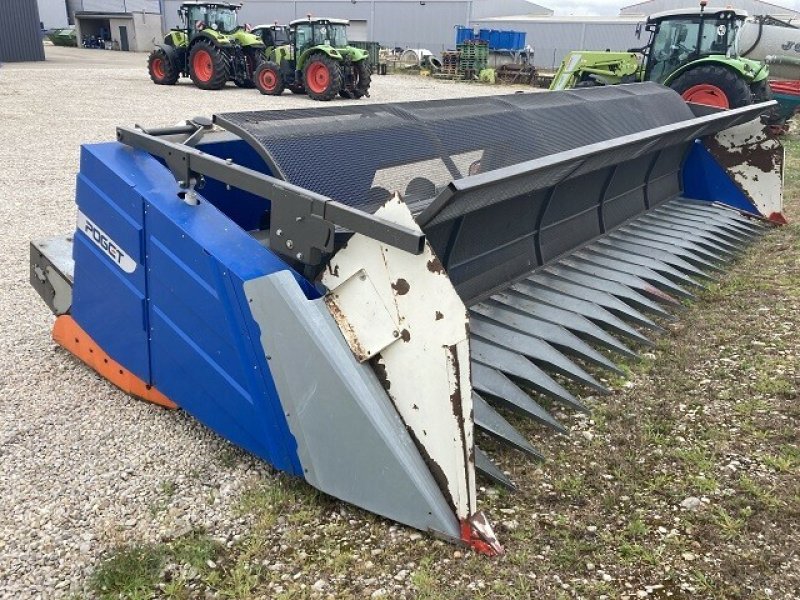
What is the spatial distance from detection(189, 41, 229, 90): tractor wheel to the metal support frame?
47.2 ft

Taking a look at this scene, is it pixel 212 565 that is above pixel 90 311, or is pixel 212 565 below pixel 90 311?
below

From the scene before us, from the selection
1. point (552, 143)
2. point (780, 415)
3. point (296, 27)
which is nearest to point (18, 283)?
point (552, 143)

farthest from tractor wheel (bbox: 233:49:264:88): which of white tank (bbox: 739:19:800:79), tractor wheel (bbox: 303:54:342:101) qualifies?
white tank (bbox: 739:19:800:79)

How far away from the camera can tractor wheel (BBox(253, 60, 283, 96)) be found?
50.7 feet

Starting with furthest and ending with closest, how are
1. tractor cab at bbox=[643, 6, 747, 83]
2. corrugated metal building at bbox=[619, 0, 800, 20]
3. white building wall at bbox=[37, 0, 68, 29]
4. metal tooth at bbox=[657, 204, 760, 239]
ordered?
white building wall at bbox=[37, 0, 68, 29], corrugated metal building at bbox=[619, 0, 800, 20], tractor cab at bbox=[643, 6, 747, 83], metal tooth at bbox=[657, 204, 760, 239]

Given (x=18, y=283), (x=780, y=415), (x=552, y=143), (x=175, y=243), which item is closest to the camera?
(x=175, y=243)

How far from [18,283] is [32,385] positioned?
57.9 inches

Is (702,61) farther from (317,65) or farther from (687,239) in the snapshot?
(317,65)

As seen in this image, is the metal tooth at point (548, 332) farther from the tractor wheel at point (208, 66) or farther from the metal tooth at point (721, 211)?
the tractor wheel at point (208, 66)

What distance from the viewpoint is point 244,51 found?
1641 cm

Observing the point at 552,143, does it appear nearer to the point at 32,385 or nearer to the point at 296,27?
the point at 32,385

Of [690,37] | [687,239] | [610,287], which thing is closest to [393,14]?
[690,37]

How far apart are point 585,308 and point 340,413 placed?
159 cm

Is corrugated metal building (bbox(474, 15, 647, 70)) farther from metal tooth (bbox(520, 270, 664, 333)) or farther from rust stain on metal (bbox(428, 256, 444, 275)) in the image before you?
rust stain on metal (bbox(428, 256, 444, 275))
